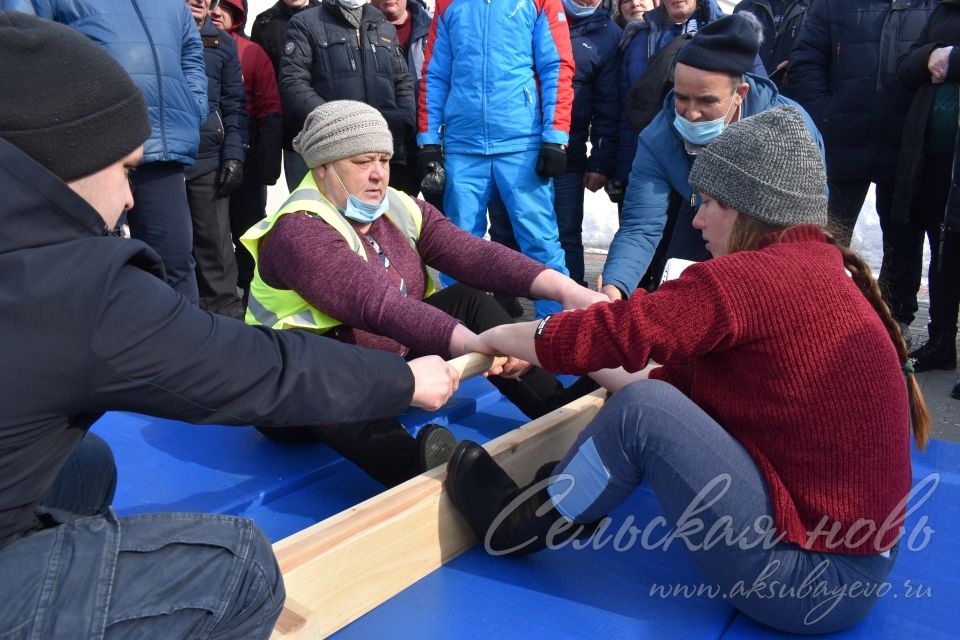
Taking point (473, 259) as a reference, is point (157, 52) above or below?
above

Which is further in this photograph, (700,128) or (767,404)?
(700,128)

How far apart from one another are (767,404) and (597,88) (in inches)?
142

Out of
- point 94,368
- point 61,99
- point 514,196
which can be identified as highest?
point 61,99

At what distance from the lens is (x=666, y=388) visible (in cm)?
186

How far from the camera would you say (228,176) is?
4.88m

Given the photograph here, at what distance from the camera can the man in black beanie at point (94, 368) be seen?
47.6 inches

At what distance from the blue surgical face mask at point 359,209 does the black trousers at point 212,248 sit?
7.88 ft

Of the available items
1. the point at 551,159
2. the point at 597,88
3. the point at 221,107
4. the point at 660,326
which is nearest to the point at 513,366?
the point at 660,326

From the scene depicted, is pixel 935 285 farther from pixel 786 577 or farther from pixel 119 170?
pixel 119 170

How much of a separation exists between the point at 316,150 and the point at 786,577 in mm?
1950

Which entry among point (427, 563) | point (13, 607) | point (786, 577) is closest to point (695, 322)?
point (786, 577)

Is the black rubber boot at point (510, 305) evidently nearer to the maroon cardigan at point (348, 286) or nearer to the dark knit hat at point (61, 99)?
the maroon cardigan at point (348, 286)

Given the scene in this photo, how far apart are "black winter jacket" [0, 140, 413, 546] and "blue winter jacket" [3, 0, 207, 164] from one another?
2789mm

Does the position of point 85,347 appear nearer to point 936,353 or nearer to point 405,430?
point 405,430
